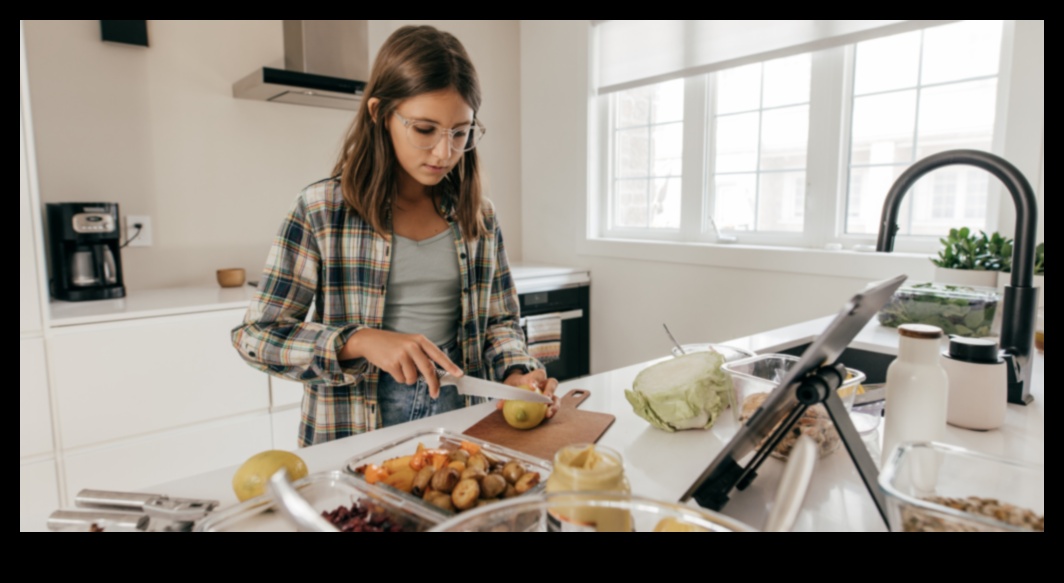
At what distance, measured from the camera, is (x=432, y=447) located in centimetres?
93

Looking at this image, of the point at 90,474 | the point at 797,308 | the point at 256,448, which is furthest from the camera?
the point at 797,308

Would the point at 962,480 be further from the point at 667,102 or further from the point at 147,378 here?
the point at 667,102

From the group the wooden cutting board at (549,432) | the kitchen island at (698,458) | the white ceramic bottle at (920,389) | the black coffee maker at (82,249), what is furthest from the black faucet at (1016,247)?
the black coffee maker at (82,249)

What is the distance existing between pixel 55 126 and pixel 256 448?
1371 millimetres

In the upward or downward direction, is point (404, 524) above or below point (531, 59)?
below

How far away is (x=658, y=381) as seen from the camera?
3.49 feet

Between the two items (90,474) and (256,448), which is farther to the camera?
(256,448)

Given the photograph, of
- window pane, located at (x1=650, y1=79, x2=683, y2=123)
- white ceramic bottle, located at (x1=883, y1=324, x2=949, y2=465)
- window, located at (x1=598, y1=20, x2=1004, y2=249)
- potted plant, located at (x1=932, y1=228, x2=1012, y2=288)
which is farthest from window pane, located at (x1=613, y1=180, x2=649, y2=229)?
white ceramic bottle, located at (x1=883, y1=324, x2=949, y2=465)

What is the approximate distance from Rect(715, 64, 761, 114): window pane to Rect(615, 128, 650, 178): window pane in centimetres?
45

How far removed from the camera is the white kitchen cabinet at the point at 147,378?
1.85 m

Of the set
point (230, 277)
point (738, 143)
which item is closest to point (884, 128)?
point (738, 143)

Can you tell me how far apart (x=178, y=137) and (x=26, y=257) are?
3.00ft
